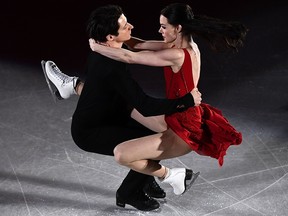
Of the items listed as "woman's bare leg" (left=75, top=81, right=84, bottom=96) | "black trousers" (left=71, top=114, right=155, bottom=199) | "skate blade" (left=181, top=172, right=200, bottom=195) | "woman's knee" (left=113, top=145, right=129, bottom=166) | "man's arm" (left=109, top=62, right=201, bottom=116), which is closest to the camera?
"man's arm" (left=109, top=62, right=201, bottom=116)

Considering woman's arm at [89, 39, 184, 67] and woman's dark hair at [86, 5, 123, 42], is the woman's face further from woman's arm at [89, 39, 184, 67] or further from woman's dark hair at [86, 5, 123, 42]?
woman's dark hair at [86, 5, 123, 42]

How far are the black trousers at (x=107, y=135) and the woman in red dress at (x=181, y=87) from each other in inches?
3.4

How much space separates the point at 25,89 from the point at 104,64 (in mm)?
2079

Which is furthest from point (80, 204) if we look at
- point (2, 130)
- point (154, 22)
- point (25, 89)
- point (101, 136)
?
point (154, 22)

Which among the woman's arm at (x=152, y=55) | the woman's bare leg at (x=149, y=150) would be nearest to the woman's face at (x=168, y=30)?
the woman's arm at (x=152, y=55)

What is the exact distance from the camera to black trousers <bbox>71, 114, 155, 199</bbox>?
14.5ft

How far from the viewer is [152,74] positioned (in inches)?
251

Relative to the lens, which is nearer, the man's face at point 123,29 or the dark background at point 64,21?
the man's face at point 123,29

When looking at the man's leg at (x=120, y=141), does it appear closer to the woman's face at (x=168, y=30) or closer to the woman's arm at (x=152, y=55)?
the woman's arm at (x=152, y=55)

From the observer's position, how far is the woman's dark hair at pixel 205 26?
4.30 metres

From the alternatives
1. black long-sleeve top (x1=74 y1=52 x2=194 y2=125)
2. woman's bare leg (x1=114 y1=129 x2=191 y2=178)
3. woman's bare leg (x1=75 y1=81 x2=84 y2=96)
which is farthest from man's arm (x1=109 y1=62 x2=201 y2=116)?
woman's bare leg (x1=75 y1=81 x2=84 y2=96)

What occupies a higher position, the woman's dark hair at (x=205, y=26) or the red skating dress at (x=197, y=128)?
the woman's dark hair at (x=205, y=26)

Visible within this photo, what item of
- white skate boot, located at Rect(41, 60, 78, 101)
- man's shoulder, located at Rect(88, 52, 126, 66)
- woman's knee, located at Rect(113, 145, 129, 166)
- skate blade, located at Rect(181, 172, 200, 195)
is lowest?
skate blade, located at Rect(181, 172, 200, 195)

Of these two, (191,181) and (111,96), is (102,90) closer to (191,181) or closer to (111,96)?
(111,96)
